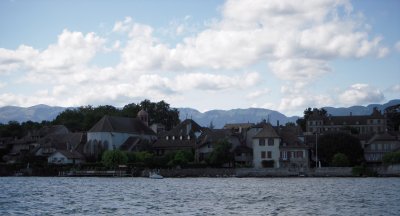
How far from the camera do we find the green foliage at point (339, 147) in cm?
10525

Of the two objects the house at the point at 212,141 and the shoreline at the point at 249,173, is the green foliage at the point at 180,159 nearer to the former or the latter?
the shoreline at the point at 249,173

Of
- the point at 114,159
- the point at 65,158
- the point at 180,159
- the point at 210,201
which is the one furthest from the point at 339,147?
the point at 210,201

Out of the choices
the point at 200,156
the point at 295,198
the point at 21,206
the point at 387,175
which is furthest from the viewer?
the point at 200,156

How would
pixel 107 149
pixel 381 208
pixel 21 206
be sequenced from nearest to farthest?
pixel 381 208 → pixel 21 206 → pixel 107 149

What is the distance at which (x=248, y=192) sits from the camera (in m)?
64.4

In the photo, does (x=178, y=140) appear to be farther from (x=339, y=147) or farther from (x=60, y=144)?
(x=339, y=147)

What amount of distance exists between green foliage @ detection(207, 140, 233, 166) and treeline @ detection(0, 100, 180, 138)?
53.3m

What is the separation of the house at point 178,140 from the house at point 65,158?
14463mm

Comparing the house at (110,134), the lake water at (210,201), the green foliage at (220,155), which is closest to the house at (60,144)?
the house at (110,134)

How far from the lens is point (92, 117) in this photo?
511ft

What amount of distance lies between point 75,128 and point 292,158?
238 ft

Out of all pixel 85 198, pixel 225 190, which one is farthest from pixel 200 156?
pixel 85 198

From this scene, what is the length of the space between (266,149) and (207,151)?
42.9ft

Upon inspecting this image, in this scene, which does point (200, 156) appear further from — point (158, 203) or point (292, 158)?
point (158, 203)
